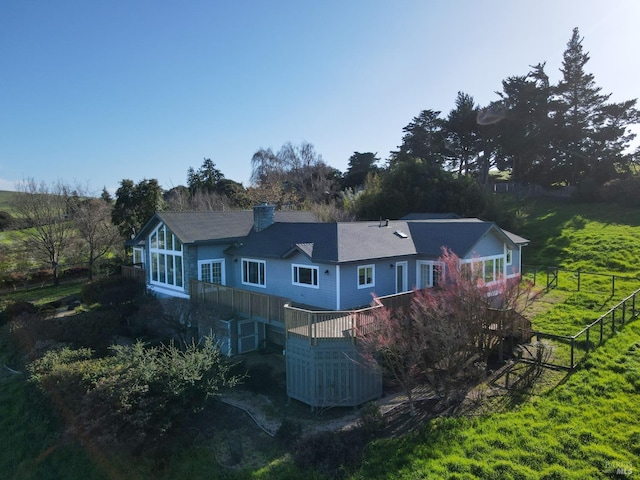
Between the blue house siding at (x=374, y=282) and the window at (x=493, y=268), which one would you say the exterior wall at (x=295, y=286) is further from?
the window at (x=493, y=268)

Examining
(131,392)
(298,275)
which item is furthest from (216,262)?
(131,392)

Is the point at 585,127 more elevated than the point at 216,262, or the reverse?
the point at 585,127

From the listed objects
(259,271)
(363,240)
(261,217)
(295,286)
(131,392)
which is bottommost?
(131,392)

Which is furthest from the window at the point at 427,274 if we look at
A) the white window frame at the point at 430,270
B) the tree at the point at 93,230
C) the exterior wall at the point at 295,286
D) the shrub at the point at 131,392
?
the tree at the point at 93,230

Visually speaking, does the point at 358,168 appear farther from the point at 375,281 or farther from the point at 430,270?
the point at 375,281

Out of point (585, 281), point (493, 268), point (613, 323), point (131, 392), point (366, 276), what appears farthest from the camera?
point (585, 281)

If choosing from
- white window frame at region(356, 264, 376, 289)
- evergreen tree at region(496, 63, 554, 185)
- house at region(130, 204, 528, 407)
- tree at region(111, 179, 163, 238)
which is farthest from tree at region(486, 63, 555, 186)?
tree at region(111, 179, 163, 238)
